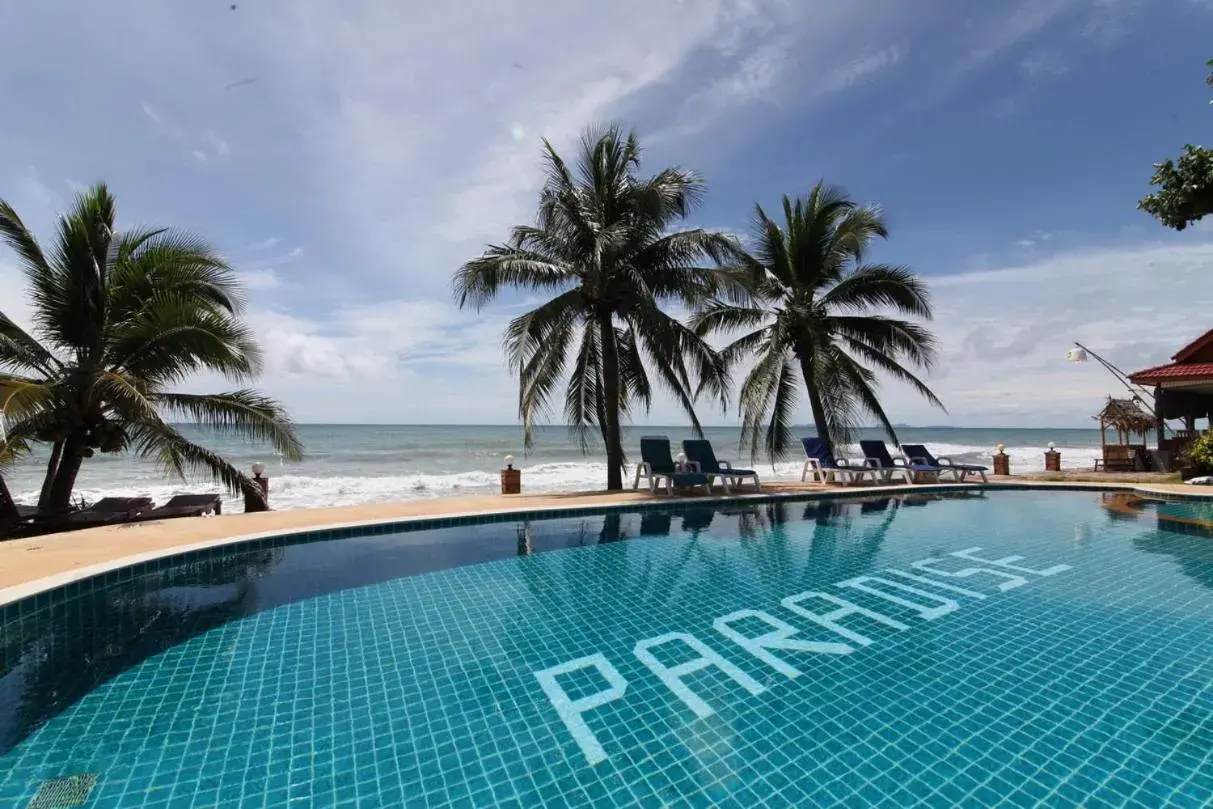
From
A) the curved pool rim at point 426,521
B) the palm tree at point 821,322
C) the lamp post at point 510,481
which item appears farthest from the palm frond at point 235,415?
the palm tree at point 821,322

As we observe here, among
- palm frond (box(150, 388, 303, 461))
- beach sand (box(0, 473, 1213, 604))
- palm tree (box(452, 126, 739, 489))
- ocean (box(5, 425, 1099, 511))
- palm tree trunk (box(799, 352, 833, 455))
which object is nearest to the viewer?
beach sand (box(0, 473, 1213, 604))

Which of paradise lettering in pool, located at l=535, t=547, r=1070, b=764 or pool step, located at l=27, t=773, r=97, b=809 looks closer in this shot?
pool step, located at l=27, t=773, r=97, b=809

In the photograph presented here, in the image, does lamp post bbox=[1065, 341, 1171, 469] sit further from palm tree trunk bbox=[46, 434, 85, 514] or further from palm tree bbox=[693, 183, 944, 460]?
palm tree trunk bbox=[46, 434, 85, 514]

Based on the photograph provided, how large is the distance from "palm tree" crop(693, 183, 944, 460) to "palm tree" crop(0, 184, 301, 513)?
9.80 meters

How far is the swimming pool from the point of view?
2.48 meters

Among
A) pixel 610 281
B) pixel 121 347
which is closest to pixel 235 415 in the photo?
pixel 121 347

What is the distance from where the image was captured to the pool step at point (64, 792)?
232 cm

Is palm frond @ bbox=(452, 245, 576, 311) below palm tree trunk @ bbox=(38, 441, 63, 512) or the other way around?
the other way around

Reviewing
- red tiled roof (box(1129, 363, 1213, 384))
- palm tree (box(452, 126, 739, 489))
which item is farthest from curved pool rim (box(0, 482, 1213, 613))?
red tiled roof (box(1129, 363, 1213, 384))

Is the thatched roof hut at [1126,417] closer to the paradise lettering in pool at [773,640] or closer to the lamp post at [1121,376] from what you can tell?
the lamp post at [1121,376]

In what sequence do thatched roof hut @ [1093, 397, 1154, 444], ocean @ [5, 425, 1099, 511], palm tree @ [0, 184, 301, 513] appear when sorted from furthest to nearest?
ocean @ [5, 425, 1099, 511] < thatched roof hut @ [1093, 397, 1154, 444] < palm tree @ [0, 184, 301, 513]

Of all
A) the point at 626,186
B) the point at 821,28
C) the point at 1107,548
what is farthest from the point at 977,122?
the point at 1107,548

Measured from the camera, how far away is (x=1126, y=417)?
60.2ft

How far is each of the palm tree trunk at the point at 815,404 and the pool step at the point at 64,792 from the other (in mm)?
13298
